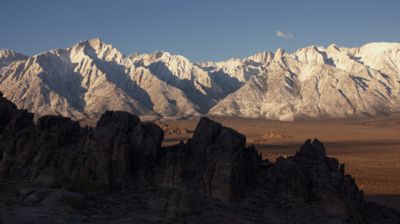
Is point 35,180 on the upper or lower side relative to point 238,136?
lower

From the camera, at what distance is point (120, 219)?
11.5m

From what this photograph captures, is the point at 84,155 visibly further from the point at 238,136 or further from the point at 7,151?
the point at 238,136

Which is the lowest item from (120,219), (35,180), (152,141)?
(120,219)

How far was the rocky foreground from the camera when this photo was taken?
1203cm

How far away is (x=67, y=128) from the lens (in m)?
15.5

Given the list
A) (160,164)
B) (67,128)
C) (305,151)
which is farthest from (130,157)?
(305,151)

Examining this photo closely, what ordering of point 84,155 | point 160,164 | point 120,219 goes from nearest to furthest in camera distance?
1. point 120,219
2. point 84,155
3. point 160,164

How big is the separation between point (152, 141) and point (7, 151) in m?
3.95

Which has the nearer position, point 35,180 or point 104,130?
point 35,180

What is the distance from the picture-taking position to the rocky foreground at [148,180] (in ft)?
39.5

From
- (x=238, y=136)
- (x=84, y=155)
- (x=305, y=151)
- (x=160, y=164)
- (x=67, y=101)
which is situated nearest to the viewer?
(x=84, y=155)

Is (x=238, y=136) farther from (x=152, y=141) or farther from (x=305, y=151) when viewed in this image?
(x=305, y=151)

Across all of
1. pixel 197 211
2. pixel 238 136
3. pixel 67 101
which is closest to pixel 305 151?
pixel 238 136

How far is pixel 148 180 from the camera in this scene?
14086mm
